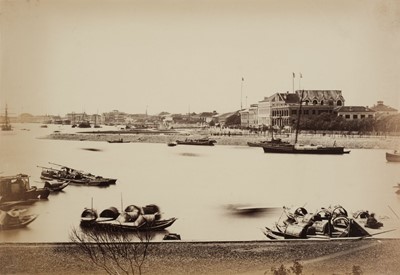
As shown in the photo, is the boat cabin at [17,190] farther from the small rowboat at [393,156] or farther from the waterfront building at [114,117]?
the small rowboat at [393,156]

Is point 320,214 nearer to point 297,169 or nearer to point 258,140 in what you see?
point 297,169

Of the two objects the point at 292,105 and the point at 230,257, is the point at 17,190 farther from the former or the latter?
the point at 292,105

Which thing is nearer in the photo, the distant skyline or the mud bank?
the distant skyline

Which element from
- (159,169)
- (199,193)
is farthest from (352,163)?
(159,169)

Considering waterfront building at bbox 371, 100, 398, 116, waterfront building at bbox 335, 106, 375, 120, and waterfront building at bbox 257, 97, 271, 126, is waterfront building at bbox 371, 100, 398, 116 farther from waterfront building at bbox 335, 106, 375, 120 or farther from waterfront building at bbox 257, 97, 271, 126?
waterfront building at bbox 257, 97, 271, 126

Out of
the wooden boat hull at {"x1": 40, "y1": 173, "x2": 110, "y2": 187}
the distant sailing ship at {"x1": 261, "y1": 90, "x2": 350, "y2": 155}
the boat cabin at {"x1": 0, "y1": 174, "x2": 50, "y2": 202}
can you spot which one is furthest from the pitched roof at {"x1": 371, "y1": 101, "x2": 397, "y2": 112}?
the boat cabin at {"x1": 0, "y1": 174, "x2": 50, "y2": 202}

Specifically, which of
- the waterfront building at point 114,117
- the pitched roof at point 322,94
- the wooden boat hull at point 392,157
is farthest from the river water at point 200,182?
the pitched roof at point 322,94

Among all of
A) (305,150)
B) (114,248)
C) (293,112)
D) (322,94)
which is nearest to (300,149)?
(305,150)
